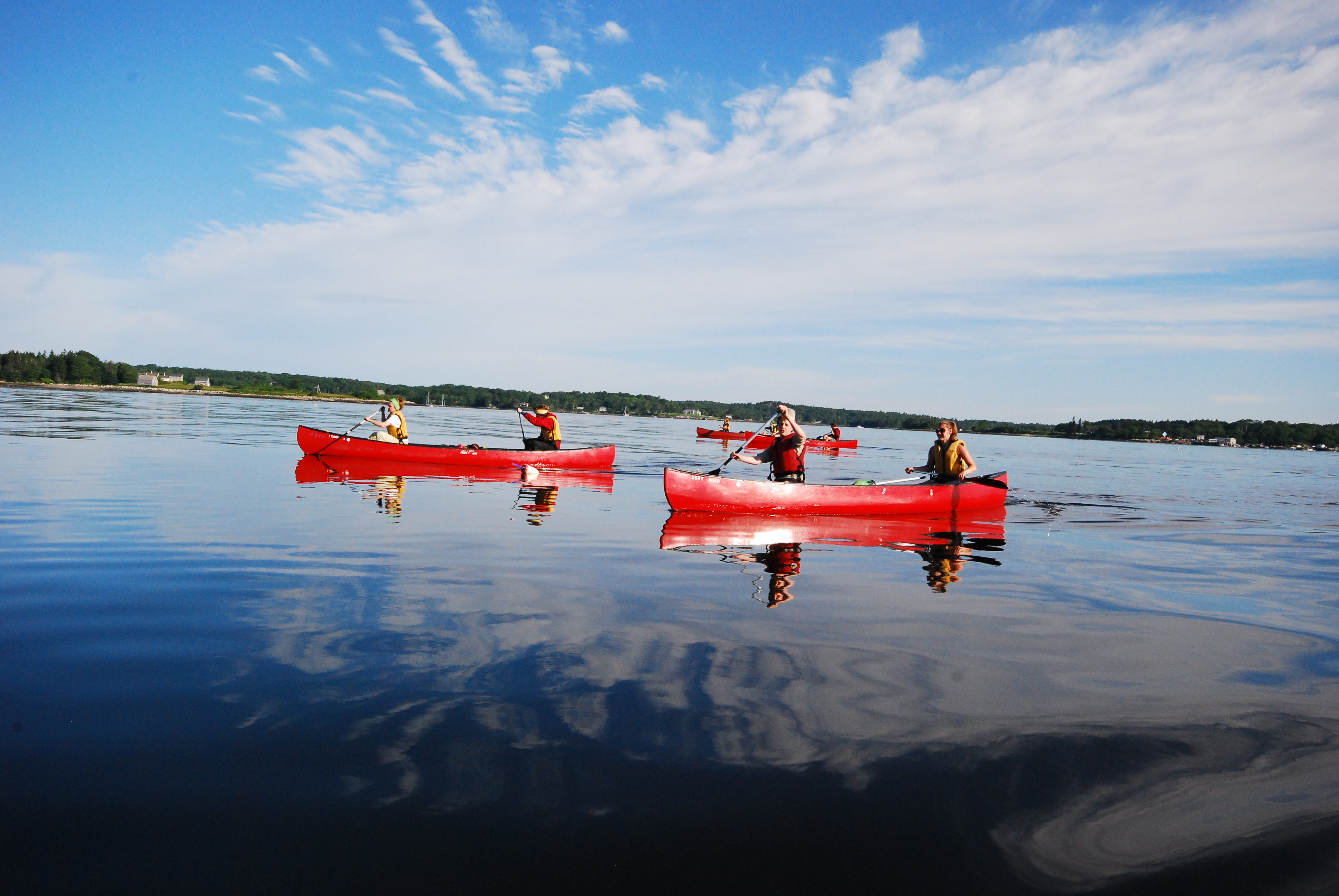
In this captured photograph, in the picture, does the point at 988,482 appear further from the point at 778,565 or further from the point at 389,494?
the point at 389,494

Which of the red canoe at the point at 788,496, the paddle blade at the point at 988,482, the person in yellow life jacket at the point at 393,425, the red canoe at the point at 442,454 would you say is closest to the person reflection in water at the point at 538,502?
the red canoe at the point at 788,496

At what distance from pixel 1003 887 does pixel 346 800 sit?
3.10m

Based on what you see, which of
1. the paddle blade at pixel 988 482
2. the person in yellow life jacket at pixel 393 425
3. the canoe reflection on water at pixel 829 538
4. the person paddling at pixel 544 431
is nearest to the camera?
the canoe reflection on water at pixel 829 538

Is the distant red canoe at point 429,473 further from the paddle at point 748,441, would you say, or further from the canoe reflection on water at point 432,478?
the paddle at point 748,441

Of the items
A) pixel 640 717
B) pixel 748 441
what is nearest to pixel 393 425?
pixel 748 441

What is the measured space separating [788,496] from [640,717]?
10.9m

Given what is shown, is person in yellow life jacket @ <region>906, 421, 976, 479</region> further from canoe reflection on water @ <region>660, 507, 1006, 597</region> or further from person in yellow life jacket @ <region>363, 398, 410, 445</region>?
person in yellow life jacket @ <region>363, 398, 410, 445</region>

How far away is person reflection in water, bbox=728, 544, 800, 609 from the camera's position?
28.3 feet

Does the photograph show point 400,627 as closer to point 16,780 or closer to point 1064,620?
point 16,780

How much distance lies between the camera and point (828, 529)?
14.8 metres

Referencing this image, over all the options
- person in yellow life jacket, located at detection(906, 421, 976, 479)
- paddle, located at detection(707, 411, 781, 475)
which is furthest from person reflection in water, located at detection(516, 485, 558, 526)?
person in yellow life jacket, located at detection(906, 421, 976, 479)

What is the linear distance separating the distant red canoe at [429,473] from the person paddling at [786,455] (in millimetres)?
5205

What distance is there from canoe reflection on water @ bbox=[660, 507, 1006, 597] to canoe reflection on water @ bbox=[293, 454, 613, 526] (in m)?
3.45

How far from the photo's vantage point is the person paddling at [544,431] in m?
24.7
